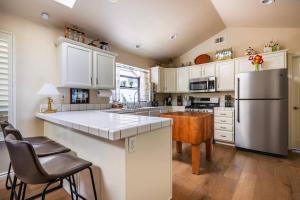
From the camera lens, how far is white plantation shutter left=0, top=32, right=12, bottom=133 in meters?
2.21

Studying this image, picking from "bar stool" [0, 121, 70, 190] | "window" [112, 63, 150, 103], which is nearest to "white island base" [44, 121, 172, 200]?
"bar stool" [0, 121, 70, 190]

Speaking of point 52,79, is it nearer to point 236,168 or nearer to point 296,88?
point 236,168

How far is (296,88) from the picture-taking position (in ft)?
11.3

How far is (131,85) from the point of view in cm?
440

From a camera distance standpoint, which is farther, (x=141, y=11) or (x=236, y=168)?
(x=141, y=11)

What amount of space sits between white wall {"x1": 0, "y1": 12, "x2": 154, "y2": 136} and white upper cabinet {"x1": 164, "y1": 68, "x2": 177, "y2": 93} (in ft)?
10.2

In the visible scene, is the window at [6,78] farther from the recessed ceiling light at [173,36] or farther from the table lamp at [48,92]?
the recessed ceiling light at [173,36]

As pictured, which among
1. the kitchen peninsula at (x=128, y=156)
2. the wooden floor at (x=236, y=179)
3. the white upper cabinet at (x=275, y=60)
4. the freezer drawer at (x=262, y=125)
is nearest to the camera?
the kitchen peninsula at (x=128, y=156)

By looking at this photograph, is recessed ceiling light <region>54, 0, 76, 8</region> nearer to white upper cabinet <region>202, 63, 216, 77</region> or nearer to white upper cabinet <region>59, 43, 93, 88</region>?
white upper cabinet <region>59, 43, 93, 88</region>

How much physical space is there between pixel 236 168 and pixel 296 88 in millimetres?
2406

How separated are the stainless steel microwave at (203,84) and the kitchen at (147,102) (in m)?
0.03

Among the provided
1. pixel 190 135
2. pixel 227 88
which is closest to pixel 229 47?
pixel 227 88

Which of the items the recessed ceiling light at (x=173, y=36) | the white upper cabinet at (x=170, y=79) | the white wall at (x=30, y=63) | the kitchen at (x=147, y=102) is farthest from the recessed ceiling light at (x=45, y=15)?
the white upper cabinet at (x=170, y=79)

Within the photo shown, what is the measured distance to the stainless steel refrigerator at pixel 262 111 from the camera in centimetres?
300
